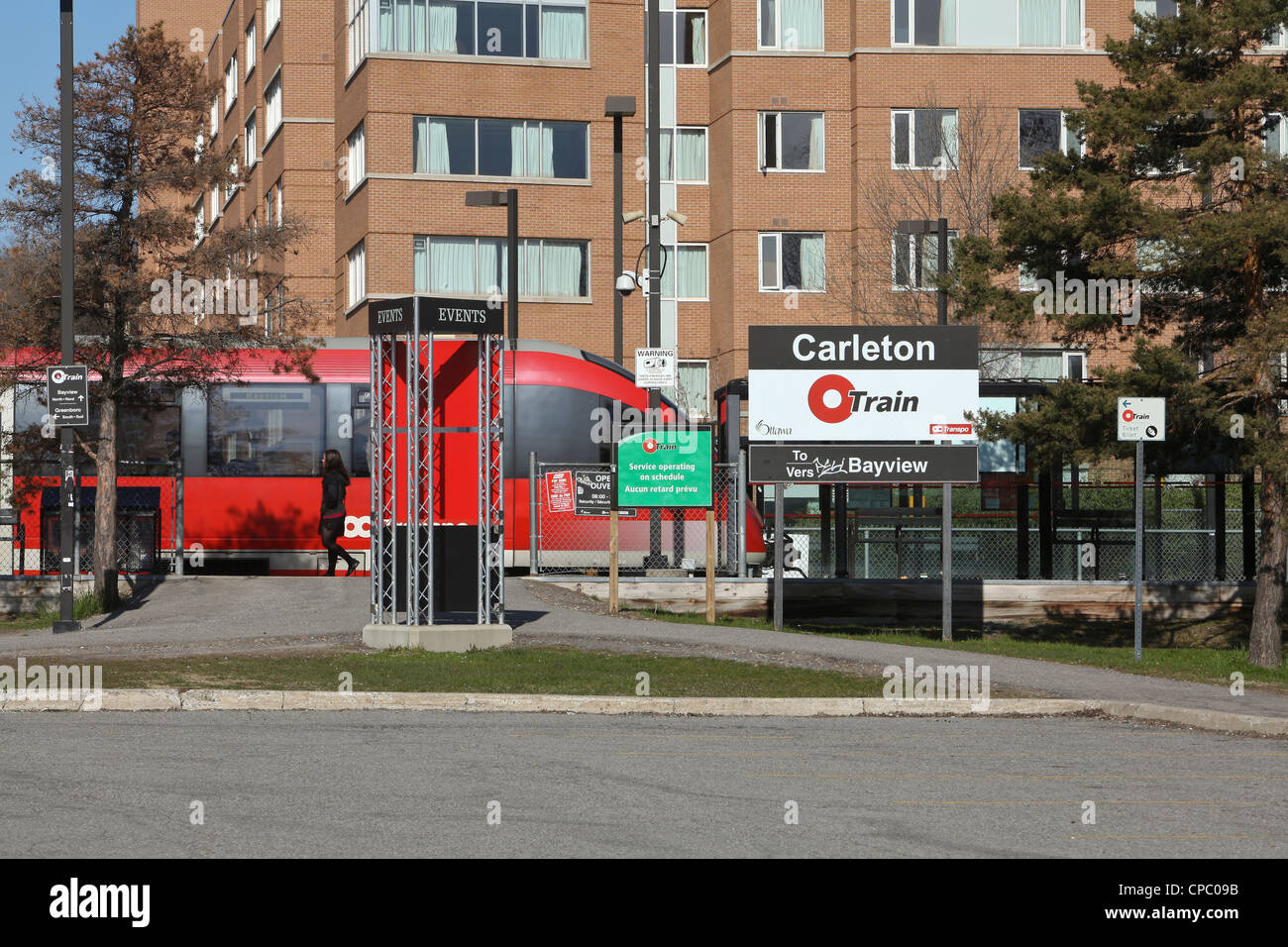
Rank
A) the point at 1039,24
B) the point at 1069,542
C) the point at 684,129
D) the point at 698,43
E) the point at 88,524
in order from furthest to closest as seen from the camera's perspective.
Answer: the point at 698,43 < the point at 684,129 < the point at 1039,24 < the point at 88,524 < the point at 1069,542

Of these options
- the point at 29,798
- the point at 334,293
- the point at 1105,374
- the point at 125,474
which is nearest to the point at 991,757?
the point at 29,798

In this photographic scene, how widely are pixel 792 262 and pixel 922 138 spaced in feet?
15.9

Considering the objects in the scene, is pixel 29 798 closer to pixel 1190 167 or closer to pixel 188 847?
pixel 188 847

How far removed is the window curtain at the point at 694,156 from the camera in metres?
44.3

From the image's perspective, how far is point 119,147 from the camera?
20953 millimetres

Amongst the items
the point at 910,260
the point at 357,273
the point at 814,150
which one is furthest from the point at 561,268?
the point at 910,260

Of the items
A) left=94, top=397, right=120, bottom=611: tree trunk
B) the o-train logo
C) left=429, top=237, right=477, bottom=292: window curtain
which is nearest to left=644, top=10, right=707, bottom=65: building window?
left=429, top=237, right=477, bottom=292: window curtain

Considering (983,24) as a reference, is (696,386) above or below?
below

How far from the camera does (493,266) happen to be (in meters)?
42.7

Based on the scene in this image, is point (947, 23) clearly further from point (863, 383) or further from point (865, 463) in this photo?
point (865, 463)

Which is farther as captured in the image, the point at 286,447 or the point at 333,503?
the point at 286,447

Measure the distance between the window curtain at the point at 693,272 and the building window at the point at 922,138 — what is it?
20.6ft

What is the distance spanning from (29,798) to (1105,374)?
47.7ft

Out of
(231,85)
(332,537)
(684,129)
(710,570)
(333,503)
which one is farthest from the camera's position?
(231,85)
